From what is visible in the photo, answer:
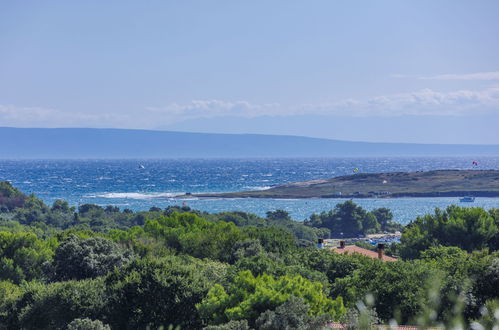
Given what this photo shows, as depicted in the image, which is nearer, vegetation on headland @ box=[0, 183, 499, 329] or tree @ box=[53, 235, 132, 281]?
vegetation on headland @ box=[0, 183, 499, 329]

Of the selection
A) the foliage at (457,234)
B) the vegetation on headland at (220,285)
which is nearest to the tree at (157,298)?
the vegetation on headland at (220,285)

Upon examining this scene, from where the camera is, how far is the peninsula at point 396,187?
431ft

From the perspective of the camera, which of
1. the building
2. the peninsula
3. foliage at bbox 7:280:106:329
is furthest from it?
the peninsula

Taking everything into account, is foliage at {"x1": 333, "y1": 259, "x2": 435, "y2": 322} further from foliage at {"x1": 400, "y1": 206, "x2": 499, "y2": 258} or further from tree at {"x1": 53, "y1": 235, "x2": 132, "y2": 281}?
foliage at {"x1": 400, "y1": 206, "x2": 499, "y2": 258}

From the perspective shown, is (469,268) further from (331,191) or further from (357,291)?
(331,191)

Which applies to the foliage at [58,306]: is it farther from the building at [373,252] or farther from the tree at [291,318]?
the building at [373,252]

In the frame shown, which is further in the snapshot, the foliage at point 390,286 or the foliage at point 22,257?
the foliage at point 22,257

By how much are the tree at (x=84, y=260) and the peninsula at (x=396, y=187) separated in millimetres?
100009

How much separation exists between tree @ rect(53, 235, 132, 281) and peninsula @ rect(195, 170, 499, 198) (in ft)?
328

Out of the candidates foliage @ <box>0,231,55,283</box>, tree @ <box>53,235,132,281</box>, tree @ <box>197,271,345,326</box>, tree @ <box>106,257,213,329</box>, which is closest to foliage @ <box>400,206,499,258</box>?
tree @ <box>53,235,132,281</box>

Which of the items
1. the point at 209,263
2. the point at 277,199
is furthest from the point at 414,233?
the point at 277,199

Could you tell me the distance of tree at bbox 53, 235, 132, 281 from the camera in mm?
30328

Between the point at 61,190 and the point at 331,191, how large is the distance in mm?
61059

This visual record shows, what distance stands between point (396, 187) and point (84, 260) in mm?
117240
